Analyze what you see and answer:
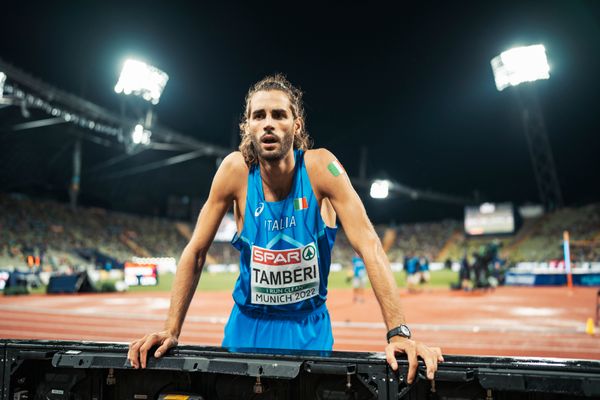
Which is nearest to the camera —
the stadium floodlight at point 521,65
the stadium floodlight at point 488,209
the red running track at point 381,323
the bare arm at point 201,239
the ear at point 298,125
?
the bare arm at point 201,239

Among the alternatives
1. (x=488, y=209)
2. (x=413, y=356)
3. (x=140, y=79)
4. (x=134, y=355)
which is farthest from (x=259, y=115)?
(x=488, y=209)

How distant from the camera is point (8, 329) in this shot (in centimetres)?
Result: 904

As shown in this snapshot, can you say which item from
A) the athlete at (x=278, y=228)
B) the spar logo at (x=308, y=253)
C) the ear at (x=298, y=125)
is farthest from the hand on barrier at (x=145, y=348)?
the ear at (x=298, y=125)

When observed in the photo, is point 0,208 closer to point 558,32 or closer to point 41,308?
point 41,308

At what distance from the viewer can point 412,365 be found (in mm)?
1592

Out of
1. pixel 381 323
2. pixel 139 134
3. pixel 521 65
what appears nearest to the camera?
pixel 381 323

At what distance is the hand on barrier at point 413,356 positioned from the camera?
5.17 feet

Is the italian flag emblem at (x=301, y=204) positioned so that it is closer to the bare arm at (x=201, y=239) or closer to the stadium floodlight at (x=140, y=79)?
the bare arm at (x=201, y=239)

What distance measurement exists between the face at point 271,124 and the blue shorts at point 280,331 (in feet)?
3.14

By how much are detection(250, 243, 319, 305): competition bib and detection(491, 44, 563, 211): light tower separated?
2770 cm

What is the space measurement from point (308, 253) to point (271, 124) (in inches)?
29.7

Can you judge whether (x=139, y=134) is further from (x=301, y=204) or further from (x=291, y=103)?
(x=301, y=204)

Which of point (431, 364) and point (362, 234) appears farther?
point (362, 234)

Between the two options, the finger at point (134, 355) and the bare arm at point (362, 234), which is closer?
the finger at point (134, 355)
